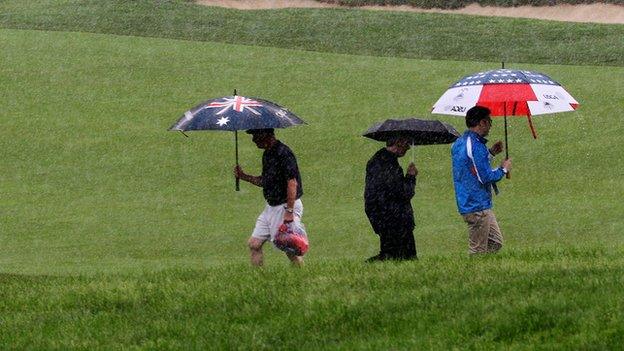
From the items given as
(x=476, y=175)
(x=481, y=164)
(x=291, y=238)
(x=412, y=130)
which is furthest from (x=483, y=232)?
(x=291, y=238)

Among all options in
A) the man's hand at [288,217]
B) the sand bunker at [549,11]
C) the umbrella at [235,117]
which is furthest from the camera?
the sand bunker at [549,11]

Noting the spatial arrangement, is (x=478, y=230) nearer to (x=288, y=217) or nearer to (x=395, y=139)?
(x=395, y=139)

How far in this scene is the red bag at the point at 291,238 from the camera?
11.3 metres

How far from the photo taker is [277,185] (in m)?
11.4

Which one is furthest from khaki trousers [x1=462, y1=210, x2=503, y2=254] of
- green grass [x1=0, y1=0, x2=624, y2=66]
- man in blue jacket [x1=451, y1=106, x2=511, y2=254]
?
green grass [x1=0, y1=0, x2=624, y2=66]

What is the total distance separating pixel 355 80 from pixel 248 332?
19.4m

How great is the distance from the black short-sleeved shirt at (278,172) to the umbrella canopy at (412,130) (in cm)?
71

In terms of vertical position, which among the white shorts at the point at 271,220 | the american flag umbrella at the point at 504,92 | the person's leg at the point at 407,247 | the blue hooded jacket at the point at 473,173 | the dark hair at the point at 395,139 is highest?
the american flag umbrella at the point at 504,92

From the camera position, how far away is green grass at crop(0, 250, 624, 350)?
26.2 ft

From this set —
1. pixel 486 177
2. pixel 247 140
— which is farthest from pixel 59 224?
pixel 486 177

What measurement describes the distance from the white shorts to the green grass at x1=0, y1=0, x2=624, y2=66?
1969 centimetres

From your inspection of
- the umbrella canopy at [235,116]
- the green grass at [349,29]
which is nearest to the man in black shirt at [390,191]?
the umbrella canopy at [235,116]

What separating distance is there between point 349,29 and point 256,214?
18054 mm

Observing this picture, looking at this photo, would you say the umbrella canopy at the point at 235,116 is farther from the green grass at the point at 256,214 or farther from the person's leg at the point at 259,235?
the green grass at the point at 256,214
